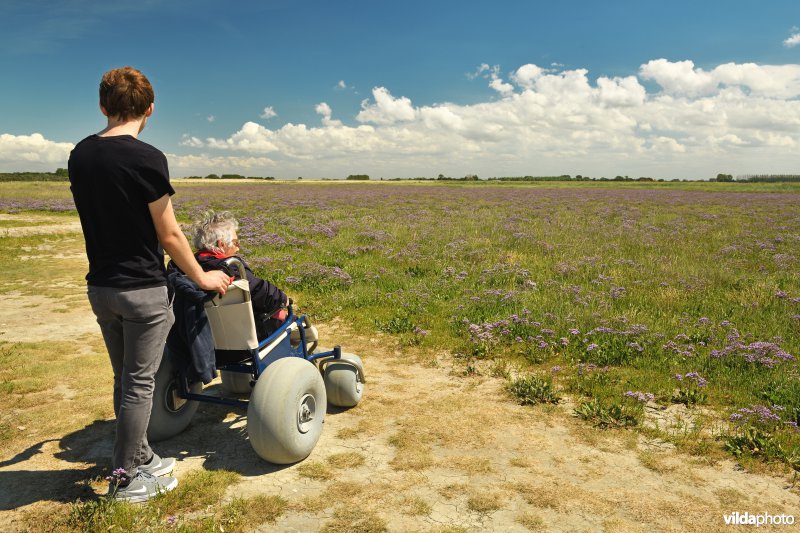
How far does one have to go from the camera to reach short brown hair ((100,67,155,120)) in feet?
10.2

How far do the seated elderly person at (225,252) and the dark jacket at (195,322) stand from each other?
261 mm

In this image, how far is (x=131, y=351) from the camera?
332cm

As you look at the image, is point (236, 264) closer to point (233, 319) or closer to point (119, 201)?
point (233, 319)

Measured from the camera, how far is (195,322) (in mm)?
3879

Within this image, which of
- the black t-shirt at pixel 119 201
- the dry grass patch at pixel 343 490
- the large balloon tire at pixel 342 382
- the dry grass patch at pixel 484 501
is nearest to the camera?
the black t-shirt at pixel 119 201

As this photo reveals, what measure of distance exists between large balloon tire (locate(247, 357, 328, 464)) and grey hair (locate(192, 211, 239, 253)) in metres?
1.20

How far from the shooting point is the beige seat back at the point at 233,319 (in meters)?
3.90

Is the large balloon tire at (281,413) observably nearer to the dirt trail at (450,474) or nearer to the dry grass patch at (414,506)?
the dirt trail at (450,474)

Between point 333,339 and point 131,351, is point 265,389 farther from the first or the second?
point 333,339

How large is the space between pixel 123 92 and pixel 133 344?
1.77m

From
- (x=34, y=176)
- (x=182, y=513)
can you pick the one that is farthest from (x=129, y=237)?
(x=34, y=176)

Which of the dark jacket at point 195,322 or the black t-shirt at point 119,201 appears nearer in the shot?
the black t-shirt at point 119,201

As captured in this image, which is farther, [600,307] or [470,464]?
[600,307]

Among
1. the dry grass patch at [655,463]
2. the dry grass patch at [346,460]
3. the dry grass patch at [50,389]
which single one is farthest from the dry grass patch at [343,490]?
the dry grass patch at [50,389]
